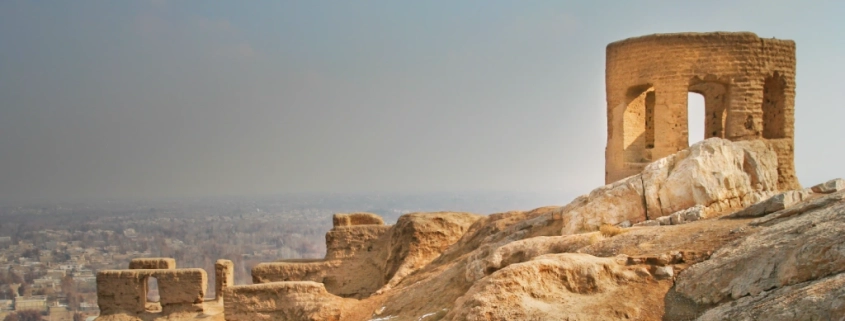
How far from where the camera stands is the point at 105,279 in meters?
22.3

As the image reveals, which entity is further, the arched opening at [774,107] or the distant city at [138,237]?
the distant city at [138,237]

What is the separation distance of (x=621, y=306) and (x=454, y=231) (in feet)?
36.5

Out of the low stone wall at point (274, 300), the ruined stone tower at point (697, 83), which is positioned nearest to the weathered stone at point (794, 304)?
the low stone wall at point (274, 300)

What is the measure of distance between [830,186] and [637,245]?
4.35m

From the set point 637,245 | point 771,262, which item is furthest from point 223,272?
point 771,262

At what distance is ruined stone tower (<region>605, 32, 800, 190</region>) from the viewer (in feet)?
64.0

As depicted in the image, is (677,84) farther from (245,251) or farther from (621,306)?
(245,251)

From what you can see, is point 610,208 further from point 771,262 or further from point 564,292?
point 771,262

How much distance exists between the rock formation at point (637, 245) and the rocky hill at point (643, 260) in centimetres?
3

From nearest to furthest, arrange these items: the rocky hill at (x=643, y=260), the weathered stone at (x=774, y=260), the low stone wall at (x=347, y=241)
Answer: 1. the weathered stone at (x=774, y=260)
2. the rocky hill at (x=643, y=260)
3. the low stone wall at (x=347, y=241)

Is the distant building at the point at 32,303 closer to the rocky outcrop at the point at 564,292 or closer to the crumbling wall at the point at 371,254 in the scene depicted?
the crumbling wall at the point at 371,254

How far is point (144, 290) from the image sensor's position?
22.3m

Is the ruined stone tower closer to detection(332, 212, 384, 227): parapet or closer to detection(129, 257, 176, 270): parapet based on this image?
detection(332, 212, 384, 227): parapet

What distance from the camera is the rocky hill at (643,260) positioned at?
30.3 ft
